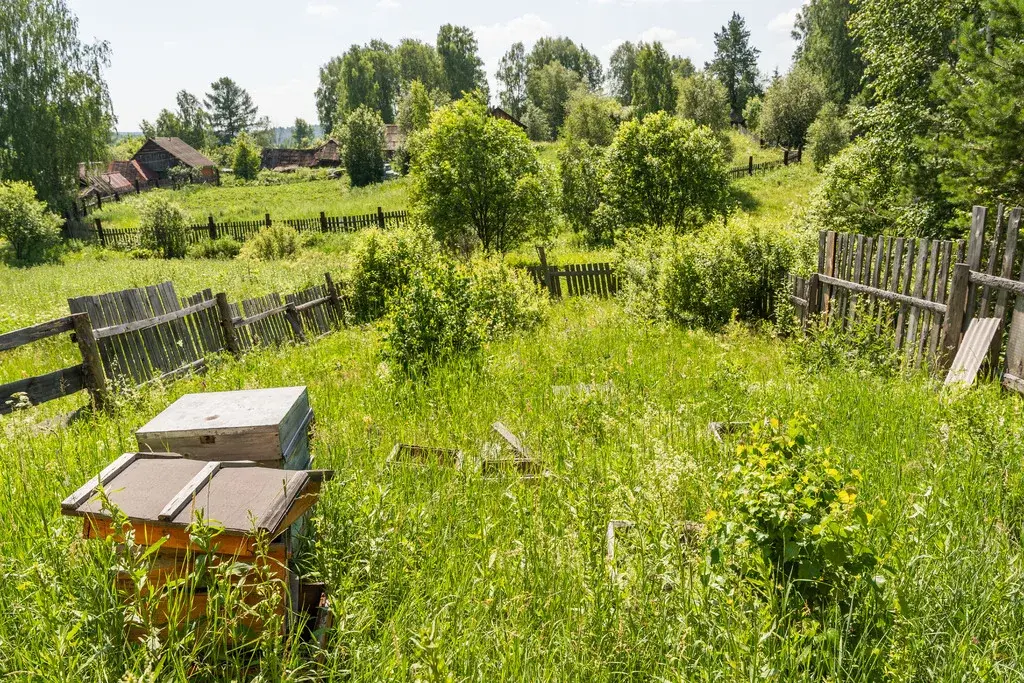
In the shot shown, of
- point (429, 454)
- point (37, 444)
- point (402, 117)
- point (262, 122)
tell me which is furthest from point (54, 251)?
point (262, 122)

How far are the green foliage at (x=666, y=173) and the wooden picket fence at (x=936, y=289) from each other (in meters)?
11.7

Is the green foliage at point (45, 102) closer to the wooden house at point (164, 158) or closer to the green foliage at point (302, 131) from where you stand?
the wooden house at point (164, 158)

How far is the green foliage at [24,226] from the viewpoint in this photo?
23719 mm

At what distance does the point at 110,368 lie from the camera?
6625 millimetres

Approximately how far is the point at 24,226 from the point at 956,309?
31370 millimetres

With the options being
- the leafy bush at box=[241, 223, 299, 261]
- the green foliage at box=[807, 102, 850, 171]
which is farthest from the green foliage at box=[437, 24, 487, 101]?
the leafy bush at box=[241, 223, 299, 261]

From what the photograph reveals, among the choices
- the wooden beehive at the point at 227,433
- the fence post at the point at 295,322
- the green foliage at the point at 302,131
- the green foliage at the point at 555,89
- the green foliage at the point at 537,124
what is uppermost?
the green foliage at the point at 302,131

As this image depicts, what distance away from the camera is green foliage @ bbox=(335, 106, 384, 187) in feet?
149

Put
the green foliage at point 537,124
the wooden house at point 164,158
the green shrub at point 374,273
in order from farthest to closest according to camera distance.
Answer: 1. the green foliage at point 537,124
2. the wooden house at point 164,158
3. the green shrub at point 374,273

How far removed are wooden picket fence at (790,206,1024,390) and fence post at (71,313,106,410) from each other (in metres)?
8.31

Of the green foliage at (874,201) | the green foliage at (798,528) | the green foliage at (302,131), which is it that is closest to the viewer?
the green foliage at (798,528)

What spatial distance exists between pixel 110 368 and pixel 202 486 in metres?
5.49

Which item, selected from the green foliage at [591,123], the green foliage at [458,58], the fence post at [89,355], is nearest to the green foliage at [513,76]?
the green foliage at [458,58]

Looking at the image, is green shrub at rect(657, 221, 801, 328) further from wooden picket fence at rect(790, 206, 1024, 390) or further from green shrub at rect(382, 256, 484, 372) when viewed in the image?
green shrub at rect(382, 256, 484, 372)
